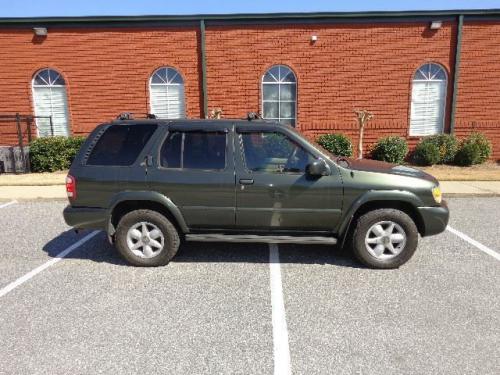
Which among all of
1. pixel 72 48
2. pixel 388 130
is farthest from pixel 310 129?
pixel 72 48

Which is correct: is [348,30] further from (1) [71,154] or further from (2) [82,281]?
(2) [82,281]

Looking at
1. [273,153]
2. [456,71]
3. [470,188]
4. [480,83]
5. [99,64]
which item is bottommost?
[470,188]

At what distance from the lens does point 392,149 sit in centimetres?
1273

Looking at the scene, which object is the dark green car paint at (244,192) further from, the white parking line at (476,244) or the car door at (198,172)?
the white parking line at (476,244)

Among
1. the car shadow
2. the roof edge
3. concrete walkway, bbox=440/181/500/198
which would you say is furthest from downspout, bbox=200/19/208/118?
the car shadow

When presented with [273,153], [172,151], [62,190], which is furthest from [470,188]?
[62,190]

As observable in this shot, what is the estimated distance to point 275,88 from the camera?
531 inches

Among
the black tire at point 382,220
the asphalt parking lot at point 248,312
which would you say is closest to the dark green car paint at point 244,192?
the black tire at point 382,220

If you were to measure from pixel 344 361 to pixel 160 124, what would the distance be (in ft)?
11.3

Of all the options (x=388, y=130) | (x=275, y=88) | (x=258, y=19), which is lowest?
(x=388, y=130)

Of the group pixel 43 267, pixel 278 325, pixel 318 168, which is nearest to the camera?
pixel 278 325

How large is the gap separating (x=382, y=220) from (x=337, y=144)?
27.8 feet

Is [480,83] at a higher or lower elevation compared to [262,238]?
higher

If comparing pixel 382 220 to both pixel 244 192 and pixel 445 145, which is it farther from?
pixel 445 145
